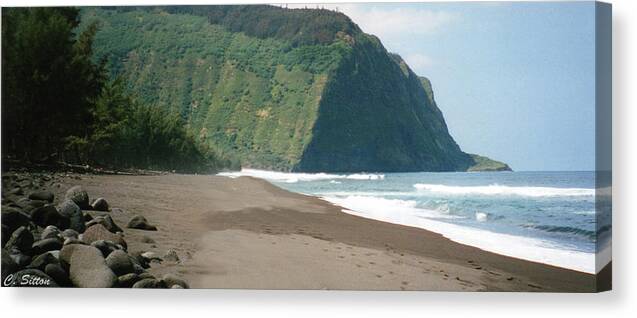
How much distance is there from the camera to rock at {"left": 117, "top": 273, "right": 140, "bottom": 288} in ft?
20.0

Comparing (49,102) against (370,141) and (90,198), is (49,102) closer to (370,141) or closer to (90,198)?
(90,198)

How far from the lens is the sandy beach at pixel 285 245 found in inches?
236

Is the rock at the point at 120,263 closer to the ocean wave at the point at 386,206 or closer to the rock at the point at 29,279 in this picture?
the rock at the point at 29,279

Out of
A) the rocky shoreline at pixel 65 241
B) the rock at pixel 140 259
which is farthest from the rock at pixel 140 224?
the rock at pixel 140 259

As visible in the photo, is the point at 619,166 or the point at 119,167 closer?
the point at 619,166

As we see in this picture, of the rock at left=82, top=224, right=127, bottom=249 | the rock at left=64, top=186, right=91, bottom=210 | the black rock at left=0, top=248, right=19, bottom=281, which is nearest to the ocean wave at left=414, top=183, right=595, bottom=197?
the rock at left=82, top=224, right=127, bottom=249

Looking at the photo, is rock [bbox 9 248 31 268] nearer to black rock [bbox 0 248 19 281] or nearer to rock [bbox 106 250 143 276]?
black rock [bbox 0 248 19 281]

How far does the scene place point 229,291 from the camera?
6.20 m

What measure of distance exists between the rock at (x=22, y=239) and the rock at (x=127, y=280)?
39.9 inches

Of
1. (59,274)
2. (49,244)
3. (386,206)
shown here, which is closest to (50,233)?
(49,244)

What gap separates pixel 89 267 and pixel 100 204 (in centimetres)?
67

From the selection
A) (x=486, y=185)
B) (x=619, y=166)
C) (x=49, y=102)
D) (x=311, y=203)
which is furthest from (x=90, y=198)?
(x=619, y=166)

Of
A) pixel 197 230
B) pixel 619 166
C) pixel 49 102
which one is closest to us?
pixel 619 166

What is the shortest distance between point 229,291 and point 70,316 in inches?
59.7
